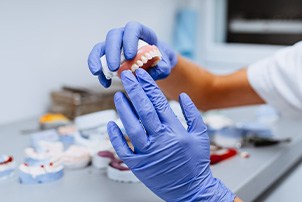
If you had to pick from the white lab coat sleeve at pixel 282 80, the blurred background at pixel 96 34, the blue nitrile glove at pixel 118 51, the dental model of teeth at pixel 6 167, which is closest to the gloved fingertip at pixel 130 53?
the blue nitrile glove at pixel 118 51

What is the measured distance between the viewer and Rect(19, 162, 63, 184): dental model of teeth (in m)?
0.84

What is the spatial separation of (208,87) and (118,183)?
472 millimetres

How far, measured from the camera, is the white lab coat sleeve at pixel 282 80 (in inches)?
41.6

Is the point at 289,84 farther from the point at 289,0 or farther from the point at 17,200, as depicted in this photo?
the point at 289,0

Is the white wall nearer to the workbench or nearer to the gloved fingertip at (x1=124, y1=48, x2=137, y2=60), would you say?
the workbench

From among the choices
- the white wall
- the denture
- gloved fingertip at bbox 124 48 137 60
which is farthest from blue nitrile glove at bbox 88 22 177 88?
the white wall

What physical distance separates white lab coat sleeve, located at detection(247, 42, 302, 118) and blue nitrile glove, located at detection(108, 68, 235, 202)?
17.5 inches

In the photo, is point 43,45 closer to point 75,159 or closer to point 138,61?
point 75,159

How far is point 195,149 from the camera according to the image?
70cm

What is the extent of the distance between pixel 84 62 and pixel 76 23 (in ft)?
0.49

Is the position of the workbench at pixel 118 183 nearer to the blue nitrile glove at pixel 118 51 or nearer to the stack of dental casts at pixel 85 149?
the stack of dental casts at pixel 85 149

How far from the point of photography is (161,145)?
0.67 m

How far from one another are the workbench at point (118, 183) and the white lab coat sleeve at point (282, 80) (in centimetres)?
12

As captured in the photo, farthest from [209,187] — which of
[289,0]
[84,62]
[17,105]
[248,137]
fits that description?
[289,0]
